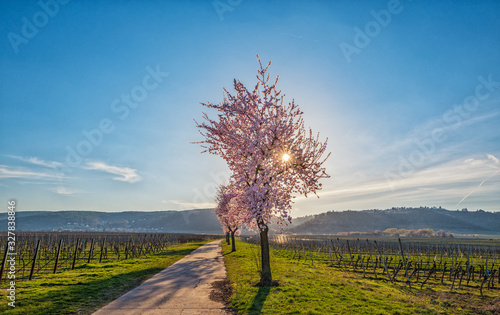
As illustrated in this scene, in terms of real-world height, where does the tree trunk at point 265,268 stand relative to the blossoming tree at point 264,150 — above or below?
below

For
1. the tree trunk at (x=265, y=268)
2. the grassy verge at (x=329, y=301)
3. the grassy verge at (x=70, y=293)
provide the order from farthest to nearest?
the tree trunk at (x=265, y=268)
the grassy verge at (x=329, y=301)
the grassy verge at (x=70, y=293)

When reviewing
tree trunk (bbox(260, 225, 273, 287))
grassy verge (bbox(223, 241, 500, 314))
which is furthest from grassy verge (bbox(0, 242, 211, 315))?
tree trunk (bbox(260, 225, 273, 287))

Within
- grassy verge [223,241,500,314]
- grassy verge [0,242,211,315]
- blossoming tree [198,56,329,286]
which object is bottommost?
grassy verge [223,241,500,314]

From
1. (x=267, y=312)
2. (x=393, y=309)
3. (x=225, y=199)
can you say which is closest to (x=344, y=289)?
(x=393, y=309)

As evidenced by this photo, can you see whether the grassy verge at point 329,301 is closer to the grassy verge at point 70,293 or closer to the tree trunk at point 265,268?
the tree trunk at point 265,268

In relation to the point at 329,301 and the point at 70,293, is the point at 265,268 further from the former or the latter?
the point at 70,293

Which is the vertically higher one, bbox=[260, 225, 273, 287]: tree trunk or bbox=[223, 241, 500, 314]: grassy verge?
bbox=[260, 225, 273, 287]: tree trunk

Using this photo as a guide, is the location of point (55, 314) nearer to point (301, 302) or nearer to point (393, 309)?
point (301, 302)

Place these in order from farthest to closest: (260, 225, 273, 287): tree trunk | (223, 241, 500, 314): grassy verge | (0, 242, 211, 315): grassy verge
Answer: (260, 225, 273, 287): tree trunk, (223, 241, 500, 314): grassy verge, (0, 242, 211, 315): grassy verge

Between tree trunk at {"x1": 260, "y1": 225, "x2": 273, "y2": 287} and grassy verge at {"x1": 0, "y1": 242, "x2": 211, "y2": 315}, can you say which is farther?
tree trunk at {"x1": 260, "y1": 225, "x2": 273, "y2": 287}

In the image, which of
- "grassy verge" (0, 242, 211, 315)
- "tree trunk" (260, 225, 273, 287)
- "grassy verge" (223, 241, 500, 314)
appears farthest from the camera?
"tree trunk" (260, 225, 273, 287)

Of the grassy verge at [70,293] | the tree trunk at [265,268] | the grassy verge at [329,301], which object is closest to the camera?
the grassy verge at [70,293]

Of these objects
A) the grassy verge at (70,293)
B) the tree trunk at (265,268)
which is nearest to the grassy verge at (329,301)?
the tree trunk at (265,268)

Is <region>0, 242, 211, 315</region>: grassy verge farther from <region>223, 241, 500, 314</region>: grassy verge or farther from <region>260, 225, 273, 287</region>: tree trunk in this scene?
<region>260, 225, 273, 287</region>: tree trunk
